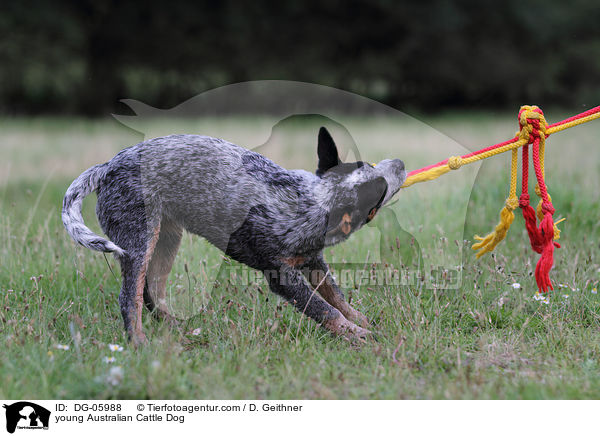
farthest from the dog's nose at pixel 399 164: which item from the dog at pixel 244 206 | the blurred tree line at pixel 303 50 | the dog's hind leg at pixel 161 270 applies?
the blurred tree line at pixel 303 50

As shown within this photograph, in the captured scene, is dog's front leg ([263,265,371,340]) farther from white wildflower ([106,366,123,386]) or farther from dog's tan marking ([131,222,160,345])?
white wildflower ([106,366,123,386])

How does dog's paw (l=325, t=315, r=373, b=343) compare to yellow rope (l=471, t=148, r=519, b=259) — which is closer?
dog's paw (l=325, t=315, r=373, b=343)

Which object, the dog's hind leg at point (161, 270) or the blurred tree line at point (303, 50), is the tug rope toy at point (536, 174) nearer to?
the dog's hind leg at point (161, 270)

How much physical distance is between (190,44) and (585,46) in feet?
41.7

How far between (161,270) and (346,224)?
50.8 inches

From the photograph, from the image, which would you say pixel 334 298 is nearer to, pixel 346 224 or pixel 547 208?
pixel 346 224

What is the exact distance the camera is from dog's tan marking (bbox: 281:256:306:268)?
11.1 ft

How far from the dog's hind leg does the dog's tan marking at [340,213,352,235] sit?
105cm

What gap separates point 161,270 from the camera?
3.78m

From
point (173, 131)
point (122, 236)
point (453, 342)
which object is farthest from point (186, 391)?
point (173, 131)

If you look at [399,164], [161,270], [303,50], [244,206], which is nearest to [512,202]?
[399,164]

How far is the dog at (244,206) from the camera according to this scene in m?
3.33
